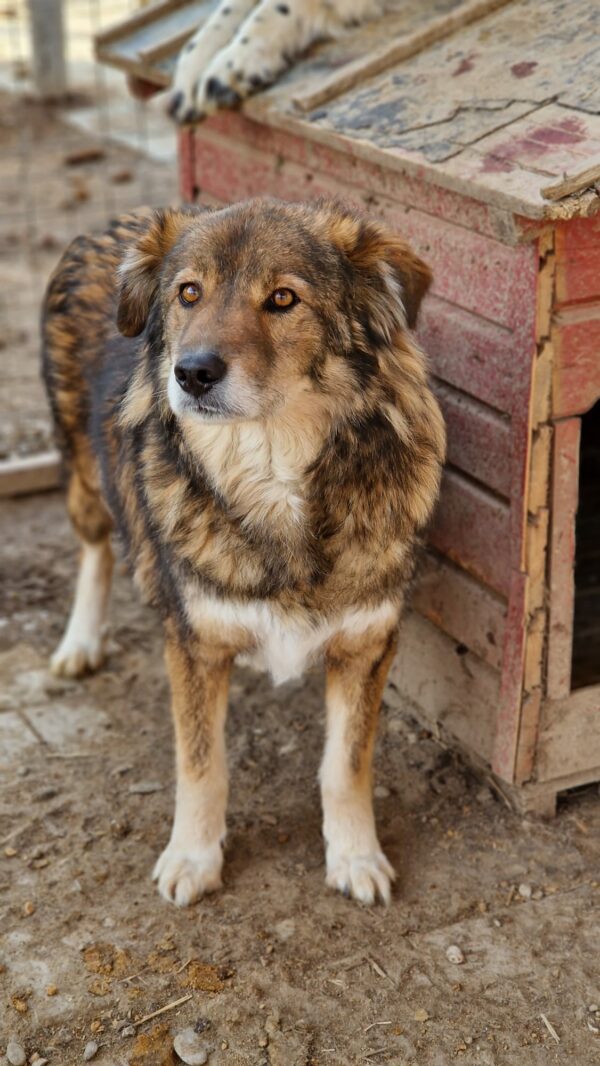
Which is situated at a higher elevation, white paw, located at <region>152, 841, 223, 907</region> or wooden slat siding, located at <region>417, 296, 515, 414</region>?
wooden slat siding, located at <region>417, 296, 515, 414</region>

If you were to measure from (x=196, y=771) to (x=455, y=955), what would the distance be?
786mm

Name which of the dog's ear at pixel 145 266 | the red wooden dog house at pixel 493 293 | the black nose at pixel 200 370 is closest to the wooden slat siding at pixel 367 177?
the red wooden dog house at pixel 493 293

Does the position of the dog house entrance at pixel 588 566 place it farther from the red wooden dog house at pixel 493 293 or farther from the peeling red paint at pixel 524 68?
the peeling red paint at pixel 524 68

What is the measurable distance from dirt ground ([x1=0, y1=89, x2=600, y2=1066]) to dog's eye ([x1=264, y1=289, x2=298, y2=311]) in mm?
1527

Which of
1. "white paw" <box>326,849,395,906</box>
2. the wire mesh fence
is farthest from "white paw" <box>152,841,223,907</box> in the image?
the wire mesh fence

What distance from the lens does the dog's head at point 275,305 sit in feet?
8.48

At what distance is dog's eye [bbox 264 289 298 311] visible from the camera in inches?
105

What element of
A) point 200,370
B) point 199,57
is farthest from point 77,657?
point 199,57

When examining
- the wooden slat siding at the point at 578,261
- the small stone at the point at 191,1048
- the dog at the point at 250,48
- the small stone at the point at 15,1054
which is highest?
the dog at the point at 250,48

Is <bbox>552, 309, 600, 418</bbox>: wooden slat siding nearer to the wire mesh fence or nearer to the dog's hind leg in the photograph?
the dog's hind leg

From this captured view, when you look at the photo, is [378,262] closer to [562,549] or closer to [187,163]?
[562,549]

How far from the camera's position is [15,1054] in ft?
8.84

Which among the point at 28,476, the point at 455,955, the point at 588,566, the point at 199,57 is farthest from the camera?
the point at 28,476

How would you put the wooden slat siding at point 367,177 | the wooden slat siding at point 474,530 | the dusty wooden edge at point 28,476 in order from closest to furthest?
the wooden slat siding at point 367,177, the wooden slat siding at point 474,530, the dusty wooden edge at point 28,476
